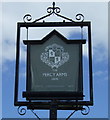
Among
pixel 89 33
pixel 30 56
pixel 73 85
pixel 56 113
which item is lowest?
pixel 56 113

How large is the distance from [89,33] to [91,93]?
1.04 meters

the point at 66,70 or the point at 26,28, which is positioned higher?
the point at 26,28

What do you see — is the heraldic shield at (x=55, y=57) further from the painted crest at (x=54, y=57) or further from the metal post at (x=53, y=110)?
the metal post at (x=53, y=110)

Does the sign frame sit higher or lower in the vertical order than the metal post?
higher

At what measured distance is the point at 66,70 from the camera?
6176 millimetres

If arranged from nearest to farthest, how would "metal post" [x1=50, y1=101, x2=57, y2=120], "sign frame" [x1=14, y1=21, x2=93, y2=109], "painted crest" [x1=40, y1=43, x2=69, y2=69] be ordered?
"metal post" [x1=50, y1=101, x2=57, y2=120] → "sign frame" [x1=14, y1=21, x2=93, y2=109] → "painted crest" [x1=40, y1=43, x2=69, y2=69]

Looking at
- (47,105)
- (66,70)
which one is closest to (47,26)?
(66,70)

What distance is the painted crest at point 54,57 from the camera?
20.3 ft

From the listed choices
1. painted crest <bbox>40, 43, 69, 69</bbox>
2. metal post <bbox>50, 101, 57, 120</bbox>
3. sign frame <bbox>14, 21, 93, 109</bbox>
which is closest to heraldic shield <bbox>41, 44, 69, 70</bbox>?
painted crest <bbox>40, 43, 69, 69</bbox>

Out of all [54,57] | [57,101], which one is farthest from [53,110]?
[54,57]

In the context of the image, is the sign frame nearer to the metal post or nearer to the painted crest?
the metal post

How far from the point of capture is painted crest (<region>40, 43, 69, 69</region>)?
6.18 metres

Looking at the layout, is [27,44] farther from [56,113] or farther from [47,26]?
[56,113]

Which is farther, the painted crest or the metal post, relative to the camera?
the painted crest
